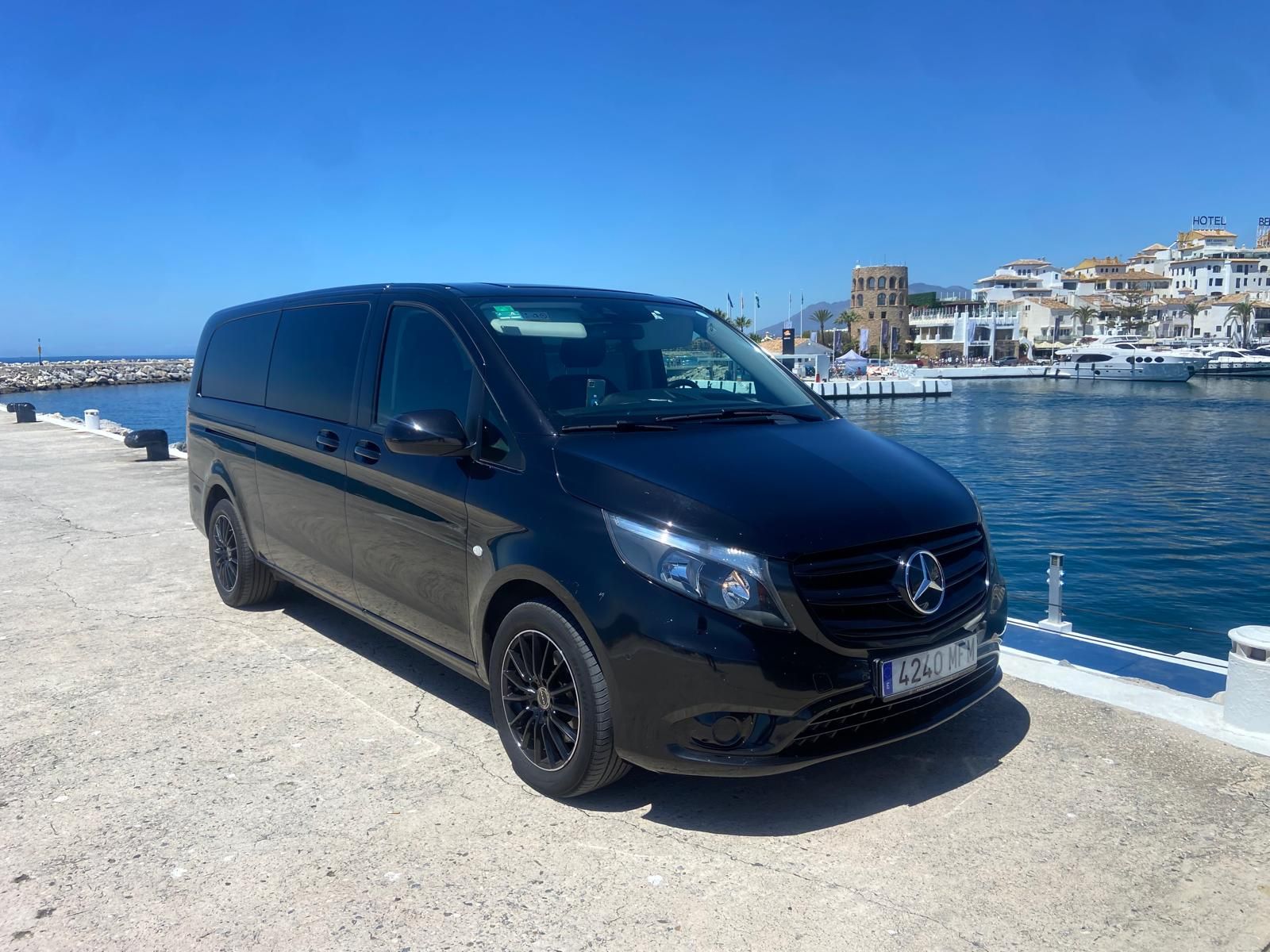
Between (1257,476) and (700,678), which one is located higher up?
(700,678)

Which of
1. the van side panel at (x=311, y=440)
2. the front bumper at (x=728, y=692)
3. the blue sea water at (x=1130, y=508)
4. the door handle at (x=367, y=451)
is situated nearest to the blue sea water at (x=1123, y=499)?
the blue sea water at (x=1130, y=508)

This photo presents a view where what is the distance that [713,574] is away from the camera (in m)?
2.95

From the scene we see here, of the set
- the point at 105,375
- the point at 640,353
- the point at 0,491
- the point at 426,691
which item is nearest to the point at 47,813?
the point at 426,691

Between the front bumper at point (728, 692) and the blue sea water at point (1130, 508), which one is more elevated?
the front bumper at point (728, 692)

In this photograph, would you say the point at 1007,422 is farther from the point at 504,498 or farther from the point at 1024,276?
the point at 1024,276

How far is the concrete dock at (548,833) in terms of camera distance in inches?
106

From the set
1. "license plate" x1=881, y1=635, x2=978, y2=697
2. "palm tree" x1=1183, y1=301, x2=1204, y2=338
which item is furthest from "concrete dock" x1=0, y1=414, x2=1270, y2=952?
"palm tree" x1=1183, y1=301, x2=1204, y2=338

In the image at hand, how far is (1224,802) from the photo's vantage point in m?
3.35

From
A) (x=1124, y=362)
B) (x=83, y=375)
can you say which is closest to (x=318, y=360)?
(x=1124, y=362)

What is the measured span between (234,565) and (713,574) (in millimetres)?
4024

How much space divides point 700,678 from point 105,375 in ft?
366

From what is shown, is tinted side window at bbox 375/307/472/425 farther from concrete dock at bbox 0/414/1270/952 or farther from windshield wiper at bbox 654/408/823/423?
concrete dock at bbox 0/414/1270/952

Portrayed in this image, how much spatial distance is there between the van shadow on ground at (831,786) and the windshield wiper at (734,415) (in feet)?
4.50

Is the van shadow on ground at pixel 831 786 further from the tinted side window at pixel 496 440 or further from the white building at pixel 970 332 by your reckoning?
the white building at pixel 970 332
